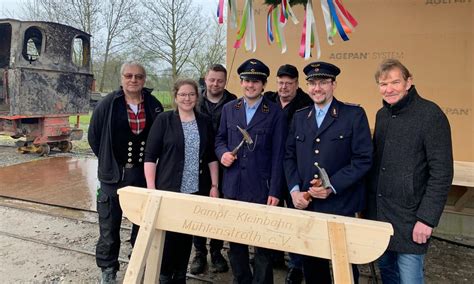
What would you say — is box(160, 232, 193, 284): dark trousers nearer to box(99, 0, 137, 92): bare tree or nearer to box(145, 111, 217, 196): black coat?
box(145, 111, 217, 196): black coat

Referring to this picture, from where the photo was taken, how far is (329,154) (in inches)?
89.8

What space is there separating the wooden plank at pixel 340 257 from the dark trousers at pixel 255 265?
→ 876 mm

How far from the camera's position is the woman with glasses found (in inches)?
103

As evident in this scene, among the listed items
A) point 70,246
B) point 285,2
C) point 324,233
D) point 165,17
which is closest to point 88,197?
point 70,246

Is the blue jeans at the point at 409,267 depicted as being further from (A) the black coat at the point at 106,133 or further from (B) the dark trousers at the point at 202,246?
(A) the black coat at the point at 106,133

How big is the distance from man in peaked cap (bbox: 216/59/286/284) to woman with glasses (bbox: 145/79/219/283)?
21 cm

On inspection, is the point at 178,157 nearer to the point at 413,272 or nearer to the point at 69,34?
the point at 413,272

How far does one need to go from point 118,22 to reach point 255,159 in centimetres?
2229

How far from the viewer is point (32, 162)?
7773 mm

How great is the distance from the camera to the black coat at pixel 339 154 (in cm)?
221

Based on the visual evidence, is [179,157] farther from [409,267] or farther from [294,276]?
[409,267]

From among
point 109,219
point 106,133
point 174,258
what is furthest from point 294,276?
point 106,133

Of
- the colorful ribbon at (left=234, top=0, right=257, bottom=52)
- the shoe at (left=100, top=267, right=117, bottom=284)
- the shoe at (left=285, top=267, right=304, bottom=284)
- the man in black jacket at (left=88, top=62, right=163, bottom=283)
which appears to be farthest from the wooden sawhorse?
the colorful ribbon at (left=234, top=0, right=257, bottom=52)

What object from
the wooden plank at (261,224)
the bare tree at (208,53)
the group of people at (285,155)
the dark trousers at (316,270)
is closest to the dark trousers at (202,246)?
the group of people at (285,155)
